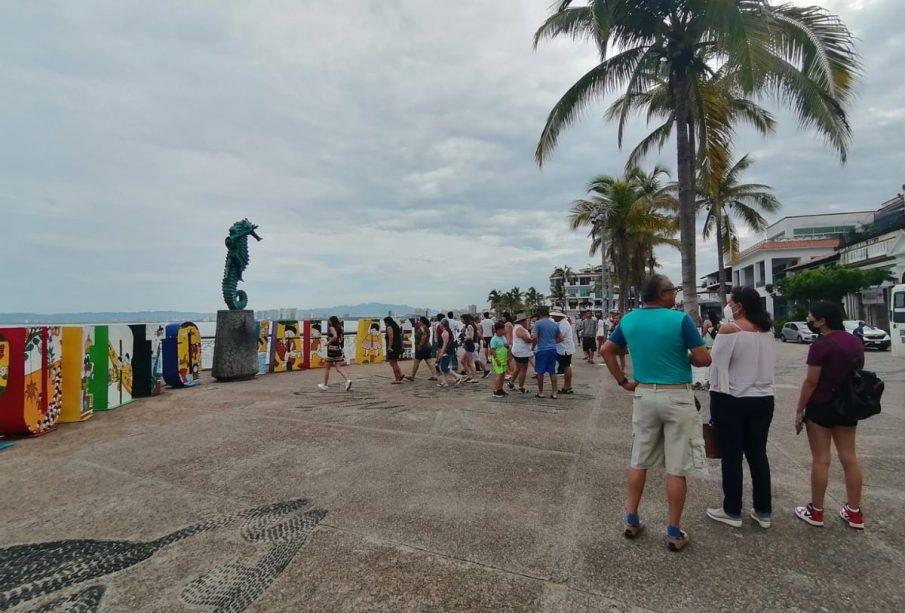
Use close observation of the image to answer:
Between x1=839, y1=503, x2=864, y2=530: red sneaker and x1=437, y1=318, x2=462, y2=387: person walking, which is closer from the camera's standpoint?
x1=839, y1=503, x2=864, y2=530: red sneaker

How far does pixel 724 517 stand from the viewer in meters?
3.10

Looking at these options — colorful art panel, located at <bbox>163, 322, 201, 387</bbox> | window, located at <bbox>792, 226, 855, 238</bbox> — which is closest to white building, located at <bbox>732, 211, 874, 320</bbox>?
window, located at <bbox>792, 226, 855, 238</bbox>

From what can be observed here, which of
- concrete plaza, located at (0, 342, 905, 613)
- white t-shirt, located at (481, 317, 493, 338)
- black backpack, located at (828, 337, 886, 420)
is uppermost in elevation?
white t-shirt, located at (481, 317, 493, 338)

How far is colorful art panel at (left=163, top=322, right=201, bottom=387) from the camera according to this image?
9539mm

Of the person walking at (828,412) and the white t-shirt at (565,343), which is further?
the white t-shirt at (565,343)

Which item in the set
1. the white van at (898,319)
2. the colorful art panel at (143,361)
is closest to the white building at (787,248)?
the white van at (898,319)

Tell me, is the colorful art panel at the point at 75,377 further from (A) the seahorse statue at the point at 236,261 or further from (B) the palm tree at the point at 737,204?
(B) the palm tree at the point at 737,204

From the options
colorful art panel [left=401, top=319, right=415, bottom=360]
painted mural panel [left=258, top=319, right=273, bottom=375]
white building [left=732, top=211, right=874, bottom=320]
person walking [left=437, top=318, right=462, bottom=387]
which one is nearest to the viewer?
person walking [left=437, top=318, right=462, bottom=387]

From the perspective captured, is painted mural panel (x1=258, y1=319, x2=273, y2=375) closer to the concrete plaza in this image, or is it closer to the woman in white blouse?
the concrete plaza

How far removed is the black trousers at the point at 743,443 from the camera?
9.85ft

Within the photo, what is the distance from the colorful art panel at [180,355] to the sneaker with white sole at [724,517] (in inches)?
404

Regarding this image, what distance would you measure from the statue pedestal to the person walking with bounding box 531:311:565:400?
293 inches

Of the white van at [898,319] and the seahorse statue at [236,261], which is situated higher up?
the seahorse statue at [236,261]

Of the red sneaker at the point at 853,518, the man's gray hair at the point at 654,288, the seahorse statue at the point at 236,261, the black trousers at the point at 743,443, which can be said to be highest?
the seahorse statue at the point at 236,261
